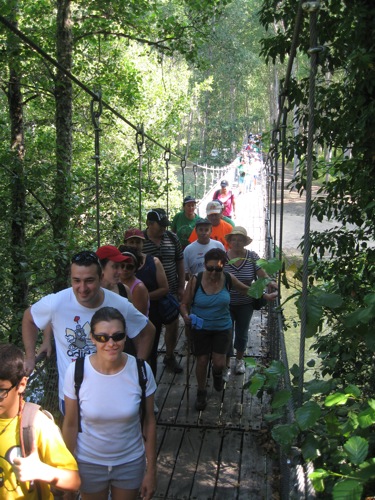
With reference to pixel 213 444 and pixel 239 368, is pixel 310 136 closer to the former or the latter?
pixel 213 444

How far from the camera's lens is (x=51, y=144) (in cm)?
685

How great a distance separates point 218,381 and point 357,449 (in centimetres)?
203

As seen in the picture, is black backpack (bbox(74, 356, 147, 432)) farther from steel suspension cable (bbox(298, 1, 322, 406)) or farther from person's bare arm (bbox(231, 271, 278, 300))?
person's bare arm (bbox(231, 271, 278, 300))

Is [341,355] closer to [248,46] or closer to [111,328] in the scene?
[111,328]

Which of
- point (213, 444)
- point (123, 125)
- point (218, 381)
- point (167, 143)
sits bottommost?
point (213, 444)

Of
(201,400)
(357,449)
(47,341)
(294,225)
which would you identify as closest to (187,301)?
(201,400)

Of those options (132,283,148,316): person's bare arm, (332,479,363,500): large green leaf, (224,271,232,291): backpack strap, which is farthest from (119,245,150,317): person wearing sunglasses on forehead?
(332,479,363,500): large green leaf

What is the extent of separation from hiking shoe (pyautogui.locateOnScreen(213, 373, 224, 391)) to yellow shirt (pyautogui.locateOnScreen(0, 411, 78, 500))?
1.82 m

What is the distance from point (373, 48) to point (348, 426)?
1.47 m

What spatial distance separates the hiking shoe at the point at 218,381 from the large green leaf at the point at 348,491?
205 centimetres

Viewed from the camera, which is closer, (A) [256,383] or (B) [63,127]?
(A) [256,383]

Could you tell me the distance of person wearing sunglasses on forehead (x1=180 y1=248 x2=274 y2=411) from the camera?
9.32 ft

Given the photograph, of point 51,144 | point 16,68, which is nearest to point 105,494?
point 16,68

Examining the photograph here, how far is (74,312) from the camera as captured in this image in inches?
72.1
